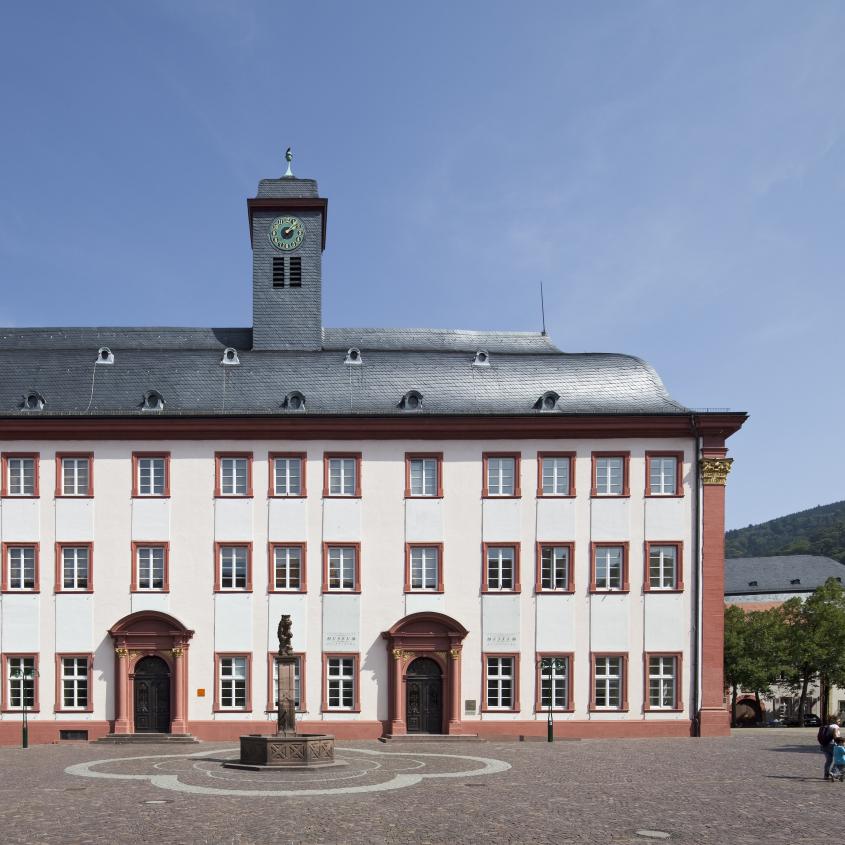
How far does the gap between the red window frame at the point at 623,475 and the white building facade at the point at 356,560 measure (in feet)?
0.27

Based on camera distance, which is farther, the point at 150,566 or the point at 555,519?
the point at 555,519

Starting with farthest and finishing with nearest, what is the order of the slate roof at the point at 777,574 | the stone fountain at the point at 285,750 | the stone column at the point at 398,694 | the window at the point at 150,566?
the slate roof at the point at 777,574 < the window at the point at 150,566 < the stone column at the point at 398,694 < the stone fountain at the point at 285,750

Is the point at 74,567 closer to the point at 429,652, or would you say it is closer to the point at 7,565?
the point at 7,565

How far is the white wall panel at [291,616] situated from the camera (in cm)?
4050

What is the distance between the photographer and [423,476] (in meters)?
41.8

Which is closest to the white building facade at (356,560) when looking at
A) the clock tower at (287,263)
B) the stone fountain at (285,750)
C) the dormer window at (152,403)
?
the dormer window at (152,403)

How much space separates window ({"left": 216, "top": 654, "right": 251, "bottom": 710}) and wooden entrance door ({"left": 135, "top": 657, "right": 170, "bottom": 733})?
194cm

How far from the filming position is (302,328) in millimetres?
47188

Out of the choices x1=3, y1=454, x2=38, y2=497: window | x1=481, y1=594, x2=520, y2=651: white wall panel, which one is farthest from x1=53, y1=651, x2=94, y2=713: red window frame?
x1=481, y1=594, x2=520, y2=651: white wall panel

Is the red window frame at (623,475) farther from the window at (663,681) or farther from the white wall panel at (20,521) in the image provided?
the white wall panel at (20,521)

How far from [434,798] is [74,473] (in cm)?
2288

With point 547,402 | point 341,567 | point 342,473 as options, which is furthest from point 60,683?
point 547,402

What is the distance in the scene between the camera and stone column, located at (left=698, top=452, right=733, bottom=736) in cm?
4097

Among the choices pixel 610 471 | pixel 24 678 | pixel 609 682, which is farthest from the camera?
pixel 610 471
